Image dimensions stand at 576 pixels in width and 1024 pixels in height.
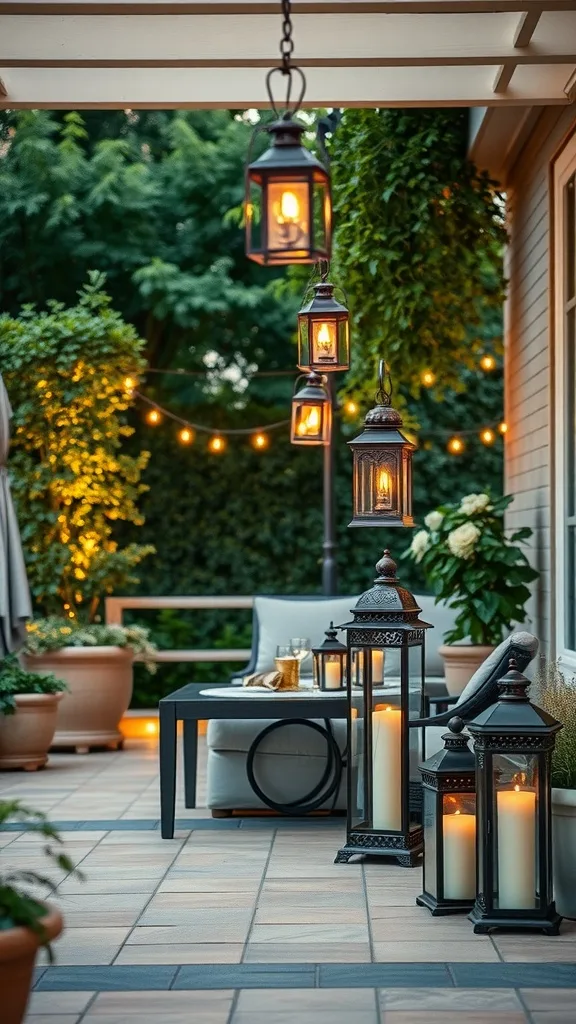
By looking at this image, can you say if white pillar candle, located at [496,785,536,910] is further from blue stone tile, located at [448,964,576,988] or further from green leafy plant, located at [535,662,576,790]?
blue stone tile, located at [448,964,576,988]

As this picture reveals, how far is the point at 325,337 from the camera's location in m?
5.95

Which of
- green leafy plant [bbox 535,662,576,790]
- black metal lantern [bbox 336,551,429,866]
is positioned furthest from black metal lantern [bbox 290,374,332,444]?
green leafy plant [bbox 535,662,576,790]

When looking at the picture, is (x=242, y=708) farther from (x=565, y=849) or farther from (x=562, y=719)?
(x=565, y=849)

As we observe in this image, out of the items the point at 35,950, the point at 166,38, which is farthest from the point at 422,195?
the point at 35,950

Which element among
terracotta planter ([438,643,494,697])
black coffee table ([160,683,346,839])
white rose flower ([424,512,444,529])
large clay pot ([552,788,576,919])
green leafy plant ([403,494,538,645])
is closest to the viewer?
large clay pot ([552,788,576,919])

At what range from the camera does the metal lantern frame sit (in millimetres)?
5930

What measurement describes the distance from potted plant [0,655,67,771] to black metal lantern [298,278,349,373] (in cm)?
298

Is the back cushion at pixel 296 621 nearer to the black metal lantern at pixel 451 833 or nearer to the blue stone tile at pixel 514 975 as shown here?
the black metal lantern at pixel 451 833

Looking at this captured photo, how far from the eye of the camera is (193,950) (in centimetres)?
416

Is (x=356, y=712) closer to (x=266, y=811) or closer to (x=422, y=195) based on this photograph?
(x=266, y=811)

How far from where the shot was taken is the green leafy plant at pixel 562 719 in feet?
15.2

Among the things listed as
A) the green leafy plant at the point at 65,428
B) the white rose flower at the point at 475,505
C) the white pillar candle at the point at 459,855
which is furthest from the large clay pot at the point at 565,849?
the green leafy plant at the point at 65,428

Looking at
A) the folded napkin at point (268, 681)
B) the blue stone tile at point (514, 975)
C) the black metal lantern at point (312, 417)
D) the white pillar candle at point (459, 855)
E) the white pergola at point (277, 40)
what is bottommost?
the blue stone tile at point (514, 975)

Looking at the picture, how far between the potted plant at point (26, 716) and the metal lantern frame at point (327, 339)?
2.98 metres
